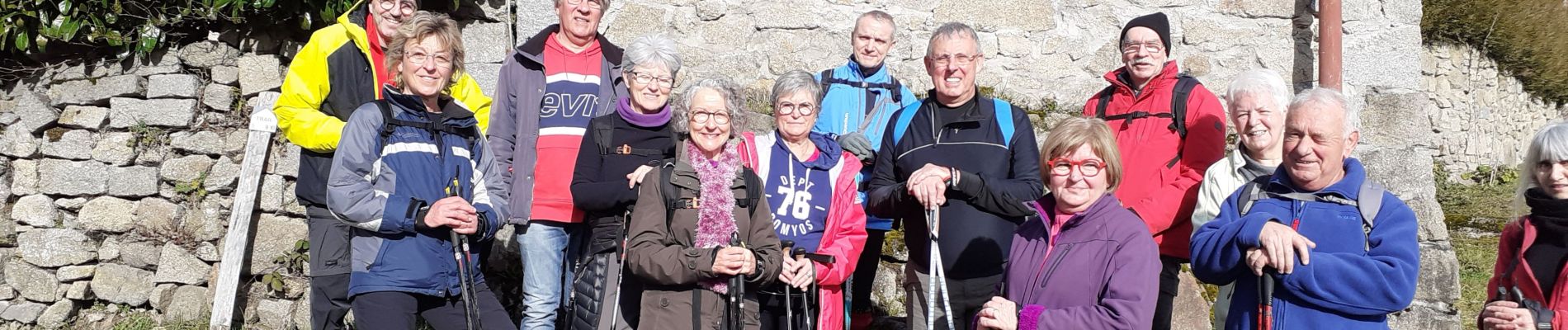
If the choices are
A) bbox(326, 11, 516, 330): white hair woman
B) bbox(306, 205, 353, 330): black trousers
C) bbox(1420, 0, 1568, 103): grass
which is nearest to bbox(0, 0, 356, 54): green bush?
bbox(306, 205, 353, 330): black trousers

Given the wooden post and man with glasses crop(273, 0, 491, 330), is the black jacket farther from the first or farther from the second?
the wooden post

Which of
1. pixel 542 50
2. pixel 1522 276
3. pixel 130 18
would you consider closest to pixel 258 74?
pixel 130 18

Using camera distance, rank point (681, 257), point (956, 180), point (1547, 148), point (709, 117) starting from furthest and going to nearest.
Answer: point (709, 117)
point (956, 180)
point (681, 257)
point (1547, 148)

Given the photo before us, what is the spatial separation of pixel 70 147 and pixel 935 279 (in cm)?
487

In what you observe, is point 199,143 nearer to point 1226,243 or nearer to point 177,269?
point 177,269

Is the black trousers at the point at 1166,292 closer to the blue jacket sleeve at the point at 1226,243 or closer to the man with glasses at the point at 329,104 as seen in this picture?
the blue jacket sleeve at the point at 1226,243

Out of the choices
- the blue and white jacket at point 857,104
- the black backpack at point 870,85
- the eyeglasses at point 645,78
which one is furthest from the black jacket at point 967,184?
the eyeglasses at point 645,78

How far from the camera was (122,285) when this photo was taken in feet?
18.6

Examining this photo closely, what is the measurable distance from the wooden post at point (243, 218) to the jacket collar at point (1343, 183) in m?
4.76

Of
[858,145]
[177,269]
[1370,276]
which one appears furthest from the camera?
[177,269]

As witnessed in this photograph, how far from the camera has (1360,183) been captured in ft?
8.65

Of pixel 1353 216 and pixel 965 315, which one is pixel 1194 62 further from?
pixel 1353 216

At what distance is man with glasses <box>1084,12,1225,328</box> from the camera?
11.9 feet

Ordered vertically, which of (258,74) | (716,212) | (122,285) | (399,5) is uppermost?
(399,5)
